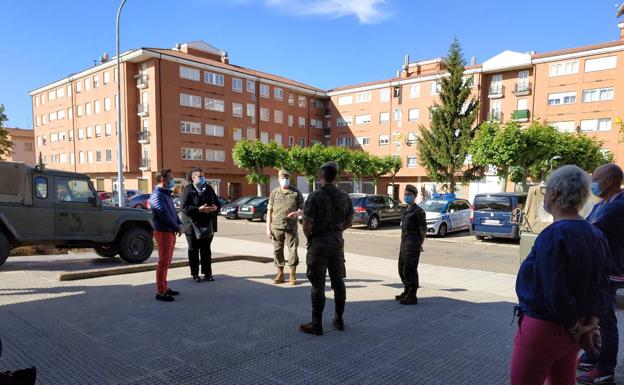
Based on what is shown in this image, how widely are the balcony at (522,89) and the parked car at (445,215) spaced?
26359 millimetres

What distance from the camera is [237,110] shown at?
→ 46.8m

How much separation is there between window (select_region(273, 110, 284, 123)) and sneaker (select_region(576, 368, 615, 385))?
4943cm

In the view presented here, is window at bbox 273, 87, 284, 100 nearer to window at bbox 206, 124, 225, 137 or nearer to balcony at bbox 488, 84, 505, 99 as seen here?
window at bbox 206, 124, 225, 137

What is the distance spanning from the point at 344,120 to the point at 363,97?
4.24 m

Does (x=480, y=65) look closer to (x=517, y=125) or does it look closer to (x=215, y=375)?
(x=517, y=125)

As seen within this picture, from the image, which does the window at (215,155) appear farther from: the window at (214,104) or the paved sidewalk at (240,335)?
the paved sidewalk at (240,335)

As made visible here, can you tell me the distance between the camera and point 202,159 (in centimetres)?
4391

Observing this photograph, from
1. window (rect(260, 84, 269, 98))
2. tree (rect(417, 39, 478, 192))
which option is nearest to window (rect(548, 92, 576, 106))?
tree (rect(417, 39, 478, 192))

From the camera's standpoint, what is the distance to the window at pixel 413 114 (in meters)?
46.0

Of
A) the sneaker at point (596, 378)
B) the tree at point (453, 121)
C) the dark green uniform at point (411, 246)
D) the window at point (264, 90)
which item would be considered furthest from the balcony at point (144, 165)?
the sneaker at point (596, 378)

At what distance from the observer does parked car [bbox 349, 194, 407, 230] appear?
63.3ft

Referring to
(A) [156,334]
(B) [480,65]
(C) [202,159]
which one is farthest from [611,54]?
(A) [156,334]

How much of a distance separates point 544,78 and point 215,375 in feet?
142

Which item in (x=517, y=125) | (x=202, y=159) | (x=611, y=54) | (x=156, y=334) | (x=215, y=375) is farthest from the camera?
(x=202, y=159)
